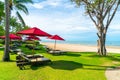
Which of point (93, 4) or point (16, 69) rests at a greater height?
point (93, 4)

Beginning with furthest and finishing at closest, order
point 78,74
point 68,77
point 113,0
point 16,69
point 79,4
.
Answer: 1. point 79,4
2. point 113,0
3. point 16,69
4. point 78,74
5. point 68,77

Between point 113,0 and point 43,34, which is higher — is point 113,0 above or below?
above

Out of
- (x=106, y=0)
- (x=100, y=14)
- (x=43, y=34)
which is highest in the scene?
(x=106, y=0)

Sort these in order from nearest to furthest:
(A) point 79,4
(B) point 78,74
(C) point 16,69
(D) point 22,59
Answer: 1. (B) point 78,74
2. (C) point 16,69
3. (D) point 22,59
4. (A) point 79,4

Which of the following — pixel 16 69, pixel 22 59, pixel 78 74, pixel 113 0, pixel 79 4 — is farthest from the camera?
pixel 79 4

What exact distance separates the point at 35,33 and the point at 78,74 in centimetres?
488

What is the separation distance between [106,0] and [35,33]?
13250 mm

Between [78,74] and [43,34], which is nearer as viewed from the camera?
[78,74]

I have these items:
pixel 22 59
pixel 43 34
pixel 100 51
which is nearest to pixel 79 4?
pixel 100 51

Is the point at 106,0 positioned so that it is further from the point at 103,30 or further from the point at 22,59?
the point at 22,59

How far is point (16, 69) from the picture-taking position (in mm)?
15758

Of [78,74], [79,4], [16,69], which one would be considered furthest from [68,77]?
[79,4]

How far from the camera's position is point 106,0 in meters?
27.3

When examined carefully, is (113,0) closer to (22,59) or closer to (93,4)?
(93,4)
